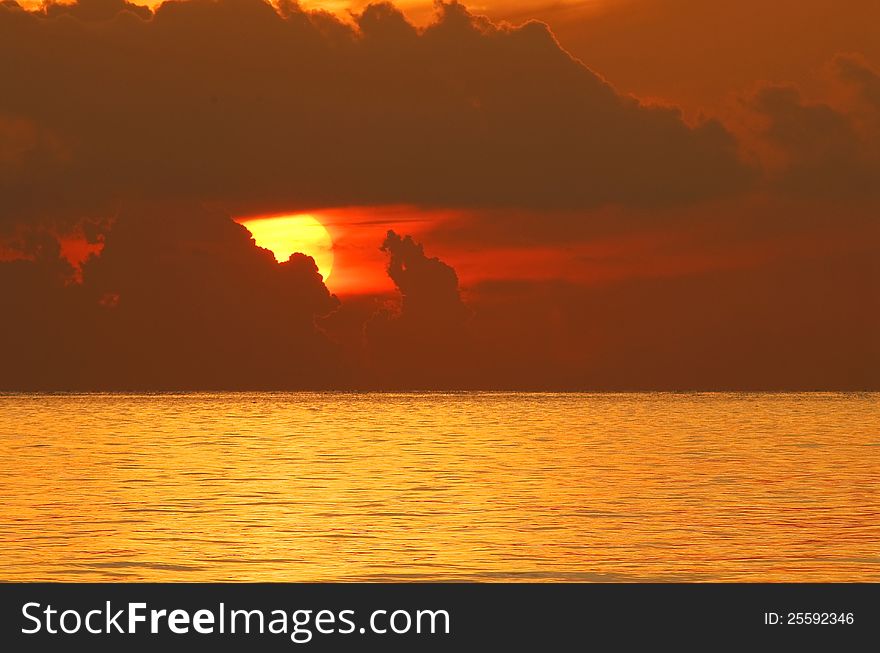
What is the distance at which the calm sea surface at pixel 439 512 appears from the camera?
33719mm

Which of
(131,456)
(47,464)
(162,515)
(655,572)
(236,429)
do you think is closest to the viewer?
(655,572)

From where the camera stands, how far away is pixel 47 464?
231 ft

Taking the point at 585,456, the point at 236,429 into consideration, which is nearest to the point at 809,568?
the point at 585,456

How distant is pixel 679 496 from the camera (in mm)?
52031

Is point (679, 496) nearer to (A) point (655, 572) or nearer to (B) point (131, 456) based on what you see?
(A) point (655, 572)

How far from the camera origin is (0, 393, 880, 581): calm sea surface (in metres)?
33.7

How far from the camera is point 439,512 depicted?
150 feet

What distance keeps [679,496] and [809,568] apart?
18.5m
